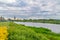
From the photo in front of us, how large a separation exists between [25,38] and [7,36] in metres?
1.94

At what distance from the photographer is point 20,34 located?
22.0 m

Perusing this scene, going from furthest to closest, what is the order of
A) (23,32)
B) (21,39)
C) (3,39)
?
(23,32) → (21,39) → (3,39)

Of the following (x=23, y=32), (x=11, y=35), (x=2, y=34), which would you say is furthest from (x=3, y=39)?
(x=23, y=32)

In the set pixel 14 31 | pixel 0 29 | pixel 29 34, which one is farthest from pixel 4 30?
pixel 29 34

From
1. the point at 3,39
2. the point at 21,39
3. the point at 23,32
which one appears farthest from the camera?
the point at 23,32

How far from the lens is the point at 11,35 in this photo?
21438mm

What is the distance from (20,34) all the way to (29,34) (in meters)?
1.36

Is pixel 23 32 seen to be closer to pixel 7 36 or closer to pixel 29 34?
pixel 29 34

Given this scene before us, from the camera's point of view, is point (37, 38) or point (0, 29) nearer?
point (0, 29)

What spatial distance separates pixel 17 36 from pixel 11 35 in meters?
0.70

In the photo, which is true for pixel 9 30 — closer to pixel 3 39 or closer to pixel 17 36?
pixel 17 36

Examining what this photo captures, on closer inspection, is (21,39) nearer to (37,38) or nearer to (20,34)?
(20,34)

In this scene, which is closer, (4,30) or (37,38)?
(4,30)

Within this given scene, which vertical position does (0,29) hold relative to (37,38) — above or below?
above
